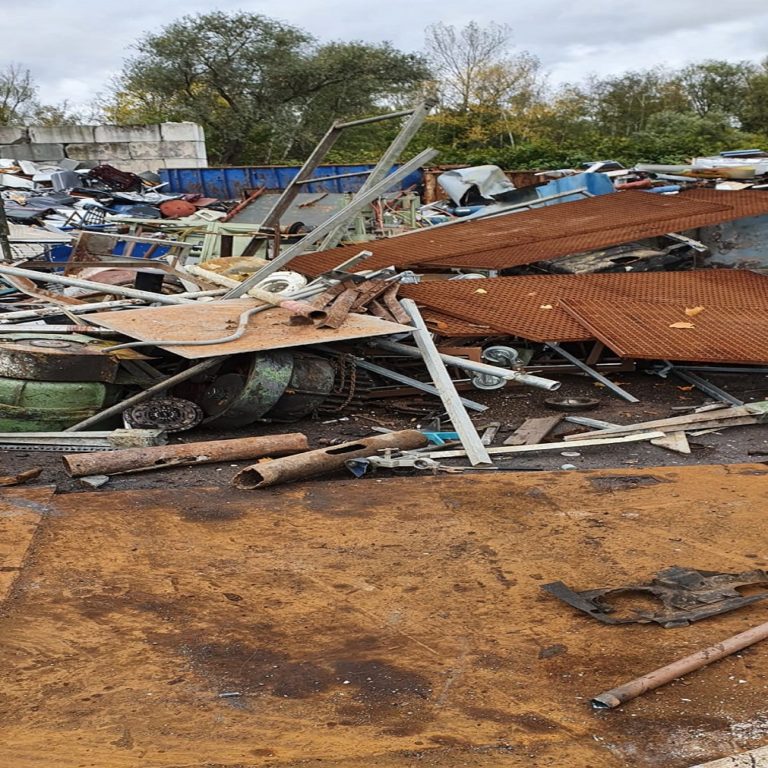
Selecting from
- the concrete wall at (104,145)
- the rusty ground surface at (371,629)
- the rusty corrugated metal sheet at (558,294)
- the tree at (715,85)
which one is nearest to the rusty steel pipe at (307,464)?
the rusty ground surface at (371,629)

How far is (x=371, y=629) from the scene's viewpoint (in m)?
3.21

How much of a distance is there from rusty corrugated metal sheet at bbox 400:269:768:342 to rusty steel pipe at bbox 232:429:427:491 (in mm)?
1857

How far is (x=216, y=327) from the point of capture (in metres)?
6.16

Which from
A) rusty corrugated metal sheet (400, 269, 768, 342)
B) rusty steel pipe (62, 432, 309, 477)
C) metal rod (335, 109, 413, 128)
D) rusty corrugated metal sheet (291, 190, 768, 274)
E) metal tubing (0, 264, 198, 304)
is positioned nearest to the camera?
rusty steel pipe (62, 432, 309, 477)

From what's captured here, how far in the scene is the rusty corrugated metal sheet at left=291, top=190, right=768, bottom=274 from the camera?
861cm

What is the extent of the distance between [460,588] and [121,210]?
43.6 ft

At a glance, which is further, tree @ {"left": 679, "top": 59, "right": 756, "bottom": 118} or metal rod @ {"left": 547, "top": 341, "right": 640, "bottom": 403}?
tree @ {"left": 679, "top": 59, "right": 756, "bottom": 118}

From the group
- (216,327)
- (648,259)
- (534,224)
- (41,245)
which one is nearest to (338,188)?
(41,245)

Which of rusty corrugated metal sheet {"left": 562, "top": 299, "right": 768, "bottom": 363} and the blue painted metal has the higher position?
the blue painted metal

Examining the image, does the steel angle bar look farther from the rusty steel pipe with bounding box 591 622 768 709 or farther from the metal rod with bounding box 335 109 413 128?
the rusty steel pipe with bounding box 591 622 768 709

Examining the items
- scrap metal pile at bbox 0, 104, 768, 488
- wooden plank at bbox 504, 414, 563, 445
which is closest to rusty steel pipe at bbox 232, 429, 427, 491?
scrap metal pile at bbox 0, 104, 768, 488

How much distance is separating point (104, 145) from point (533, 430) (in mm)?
15501

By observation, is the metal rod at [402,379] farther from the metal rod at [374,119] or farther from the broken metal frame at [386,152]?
the metal rod at [374,119]

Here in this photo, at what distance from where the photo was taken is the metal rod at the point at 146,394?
228 inches
